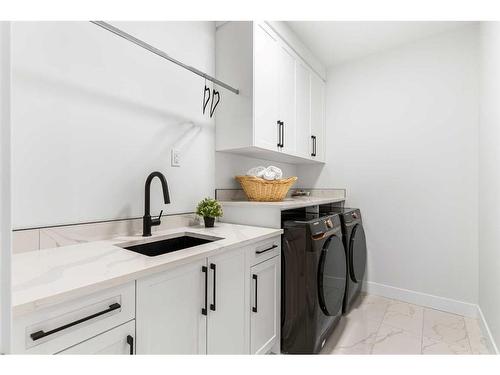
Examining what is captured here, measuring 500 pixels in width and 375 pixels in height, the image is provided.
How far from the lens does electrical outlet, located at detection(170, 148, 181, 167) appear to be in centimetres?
167

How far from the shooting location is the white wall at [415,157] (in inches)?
86.2

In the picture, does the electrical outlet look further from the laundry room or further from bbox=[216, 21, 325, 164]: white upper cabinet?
bbox=[216, 21, 325, 164]: white upper cabinet

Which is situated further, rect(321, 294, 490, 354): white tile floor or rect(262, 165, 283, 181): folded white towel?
rect(262, 165, 283, 181): folded white towel

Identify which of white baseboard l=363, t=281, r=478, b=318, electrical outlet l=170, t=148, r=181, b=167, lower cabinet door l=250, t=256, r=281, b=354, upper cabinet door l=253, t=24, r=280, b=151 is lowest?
white baseboard l=363, t=281, r=478, b=318

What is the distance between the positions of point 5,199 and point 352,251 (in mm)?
2254

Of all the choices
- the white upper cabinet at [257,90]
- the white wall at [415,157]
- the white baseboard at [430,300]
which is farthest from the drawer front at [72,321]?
the white wall at [415,157]

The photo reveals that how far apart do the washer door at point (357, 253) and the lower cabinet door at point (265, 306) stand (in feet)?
2.95

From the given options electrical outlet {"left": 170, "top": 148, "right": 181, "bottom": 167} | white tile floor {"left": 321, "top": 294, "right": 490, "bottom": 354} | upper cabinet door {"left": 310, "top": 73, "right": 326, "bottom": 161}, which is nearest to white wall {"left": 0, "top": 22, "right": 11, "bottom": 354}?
electrical outlet {"left": 170, "top": 148, "right": 181, "bottom": 167}

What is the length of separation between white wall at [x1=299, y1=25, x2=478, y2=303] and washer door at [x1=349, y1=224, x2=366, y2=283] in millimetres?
243

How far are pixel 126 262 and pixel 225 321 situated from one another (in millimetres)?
571

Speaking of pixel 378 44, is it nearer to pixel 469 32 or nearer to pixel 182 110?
pixel 469 32

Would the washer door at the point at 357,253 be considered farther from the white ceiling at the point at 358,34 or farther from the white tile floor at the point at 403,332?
the white ceiling at the point at 358,34

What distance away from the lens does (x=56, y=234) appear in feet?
3.77

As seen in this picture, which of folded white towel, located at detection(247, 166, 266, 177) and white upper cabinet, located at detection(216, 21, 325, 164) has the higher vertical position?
white upper cabinet, located at detection(216, 21, 325, 164)
